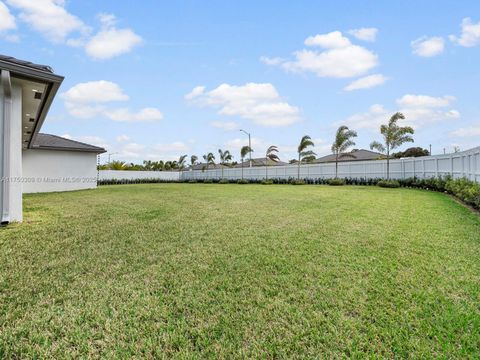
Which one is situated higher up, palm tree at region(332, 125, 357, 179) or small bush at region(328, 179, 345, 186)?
palm tree at region(332, 125, 357, 179)

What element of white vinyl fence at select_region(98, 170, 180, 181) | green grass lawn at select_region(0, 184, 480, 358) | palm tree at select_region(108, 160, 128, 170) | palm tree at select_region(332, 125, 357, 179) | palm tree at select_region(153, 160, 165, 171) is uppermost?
palm tree at select_region(332, 125, 357, 179)

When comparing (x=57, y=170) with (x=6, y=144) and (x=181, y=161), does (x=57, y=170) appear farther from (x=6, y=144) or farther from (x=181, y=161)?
(x=181, y=161)

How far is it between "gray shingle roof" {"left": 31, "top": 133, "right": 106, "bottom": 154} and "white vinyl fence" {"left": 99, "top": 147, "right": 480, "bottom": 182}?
11.5 m

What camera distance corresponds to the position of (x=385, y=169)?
2148cm

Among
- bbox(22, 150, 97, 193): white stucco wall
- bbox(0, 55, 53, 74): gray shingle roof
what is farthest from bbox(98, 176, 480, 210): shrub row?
bbox(0, 55, 53, 74): gray shingle roof

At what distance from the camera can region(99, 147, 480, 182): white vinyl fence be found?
13.1 metres

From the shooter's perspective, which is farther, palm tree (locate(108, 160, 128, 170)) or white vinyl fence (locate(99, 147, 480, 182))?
palm tree (locate(108, 160, 128, 170))

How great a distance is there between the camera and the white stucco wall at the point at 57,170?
1583cm

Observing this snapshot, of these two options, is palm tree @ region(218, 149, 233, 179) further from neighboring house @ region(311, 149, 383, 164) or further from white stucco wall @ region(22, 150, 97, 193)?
white stucco wall @ region(22, 150, 97, 193)

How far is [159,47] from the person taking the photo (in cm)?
→ 1259

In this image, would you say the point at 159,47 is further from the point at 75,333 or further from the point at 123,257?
the point at 75,333

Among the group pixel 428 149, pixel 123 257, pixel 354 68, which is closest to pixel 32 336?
pixel 123 257

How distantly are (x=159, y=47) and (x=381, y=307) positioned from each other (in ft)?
43.4

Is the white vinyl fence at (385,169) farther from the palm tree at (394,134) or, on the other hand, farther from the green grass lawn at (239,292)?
the green grass lawn at (239,292)
